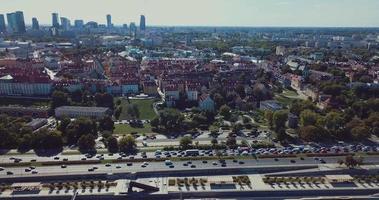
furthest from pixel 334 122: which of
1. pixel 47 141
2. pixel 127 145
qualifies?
pixel 47 141

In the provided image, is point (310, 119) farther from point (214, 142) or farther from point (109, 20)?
point (109, 20)

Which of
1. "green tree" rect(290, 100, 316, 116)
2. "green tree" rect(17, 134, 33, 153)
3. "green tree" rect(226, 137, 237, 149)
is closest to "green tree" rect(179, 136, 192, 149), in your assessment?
"green tree" rect(226, 137, 237, 149)

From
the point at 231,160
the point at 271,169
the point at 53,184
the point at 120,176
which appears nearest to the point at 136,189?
the point at 120,176

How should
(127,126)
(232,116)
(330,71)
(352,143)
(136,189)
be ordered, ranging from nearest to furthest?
(136,189) < (352,143) < (127,126) < (232,116) < (330,71)

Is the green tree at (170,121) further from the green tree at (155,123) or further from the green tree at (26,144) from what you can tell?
the green tree at (26,144)

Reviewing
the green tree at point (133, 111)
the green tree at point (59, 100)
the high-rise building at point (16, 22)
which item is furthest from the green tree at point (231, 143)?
the high-rise building at point (16, 22)

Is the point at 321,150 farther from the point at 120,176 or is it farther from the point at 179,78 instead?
the point at 179,78

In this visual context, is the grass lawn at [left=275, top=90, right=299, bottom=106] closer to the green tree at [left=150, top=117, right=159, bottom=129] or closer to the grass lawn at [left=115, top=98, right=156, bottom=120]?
the grass lawn at [left=115, top=98, right=156, bottom=120]
